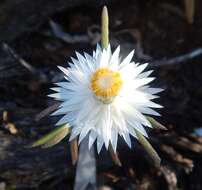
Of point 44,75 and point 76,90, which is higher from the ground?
point 44,75

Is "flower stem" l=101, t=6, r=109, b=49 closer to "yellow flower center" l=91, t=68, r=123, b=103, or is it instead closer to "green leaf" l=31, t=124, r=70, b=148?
"yellow flower center" l=91, t=68, r=123, b=103

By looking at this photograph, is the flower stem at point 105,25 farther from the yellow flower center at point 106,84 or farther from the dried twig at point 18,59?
the dried twig at point 18,59

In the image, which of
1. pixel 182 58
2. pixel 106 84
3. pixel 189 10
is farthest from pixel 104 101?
pixel 189 10

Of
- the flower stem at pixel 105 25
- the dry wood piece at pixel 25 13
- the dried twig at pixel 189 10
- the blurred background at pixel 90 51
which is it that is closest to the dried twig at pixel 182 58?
the blurred background at pixel 90 51

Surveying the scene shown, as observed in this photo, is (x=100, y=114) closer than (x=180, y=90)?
Yes

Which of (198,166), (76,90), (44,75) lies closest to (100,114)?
(76,90)

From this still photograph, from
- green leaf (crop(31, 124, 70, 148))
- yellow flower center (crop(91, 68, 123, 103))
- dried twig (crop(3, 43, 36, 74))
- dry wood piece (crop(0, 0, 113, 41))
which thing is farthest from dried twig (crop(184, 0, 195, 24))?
green leaf (crop(31, 124, 70, 148))

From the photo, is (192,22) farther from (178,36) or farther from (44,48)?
(44,48)
